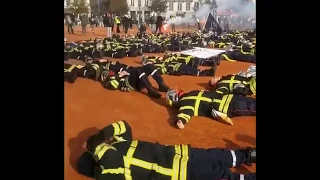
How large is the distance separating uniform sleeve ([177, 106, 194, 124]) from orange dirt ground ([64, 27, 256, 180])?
2 centimetres

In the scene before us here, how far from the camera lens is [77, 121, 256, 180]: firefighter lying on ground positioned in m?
1.05

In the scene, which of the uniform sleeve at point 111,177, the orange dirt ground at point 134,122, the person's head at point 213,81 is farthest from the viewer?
the person's head at point 213,81

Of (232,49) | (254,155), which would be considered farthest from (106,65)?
(254,155)

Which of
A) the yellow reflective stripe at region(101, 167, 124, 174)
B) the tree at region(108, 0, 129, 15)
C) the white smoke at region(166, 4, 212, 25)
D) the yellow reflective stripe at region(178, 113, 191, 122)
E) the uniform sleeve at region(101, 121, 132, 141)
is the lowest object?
the yellow reflective stripe at region(101, 167, 124, 174)

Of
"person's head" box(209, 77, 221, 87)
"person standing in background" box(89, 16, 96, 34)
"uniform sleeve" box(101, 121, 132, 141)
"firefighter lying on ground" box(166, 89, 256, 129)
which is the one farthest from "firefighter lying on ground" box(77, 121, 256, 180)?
"person standing in background" box(89, 16, 96, 34)

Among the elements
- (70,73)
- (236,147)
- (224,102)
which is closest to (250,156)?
(236,147)

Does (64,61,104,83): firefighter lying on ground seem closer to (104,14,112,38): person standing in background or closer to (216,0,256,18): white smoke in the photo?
(104,14,112,38): person standing in background

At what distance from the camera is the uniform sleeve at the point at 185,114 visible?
1168 mm

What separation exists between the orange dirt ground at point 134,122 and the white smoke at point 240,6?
338mm

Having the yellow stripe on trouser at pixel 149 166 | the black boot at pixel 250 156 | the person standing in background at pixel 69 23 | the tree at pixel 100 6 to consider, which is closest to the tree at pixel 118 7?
the tree at pixel 100 6

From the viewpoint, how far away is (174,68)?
128cm

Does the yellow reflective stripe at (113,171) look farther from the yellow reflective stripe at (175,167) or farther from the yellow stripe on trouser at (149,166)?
the yellow reflective stripe at (175,167)
